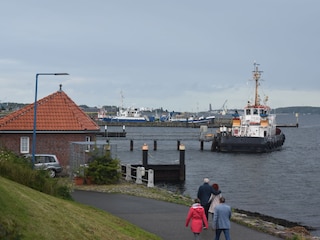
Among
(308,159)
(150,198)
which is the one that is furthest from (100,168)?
(308,159)

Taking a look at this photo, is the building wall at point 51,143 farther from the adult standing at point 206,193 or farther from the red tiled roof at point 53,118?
the adult standing at point 206,193

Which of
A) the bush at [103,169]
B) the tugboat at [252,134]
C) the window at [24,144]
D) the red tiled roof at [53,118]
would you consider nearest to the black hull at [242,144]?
the tugboat at [252,134]

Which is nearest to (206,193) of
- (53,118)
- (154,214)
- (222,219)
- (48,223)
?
(154,214)

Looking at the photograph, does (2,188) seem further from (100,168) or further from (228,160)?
(228,160)

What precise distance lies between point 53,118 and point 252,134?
53689 millimetres

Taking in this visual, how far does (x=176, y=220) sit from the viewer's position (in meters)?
19.8

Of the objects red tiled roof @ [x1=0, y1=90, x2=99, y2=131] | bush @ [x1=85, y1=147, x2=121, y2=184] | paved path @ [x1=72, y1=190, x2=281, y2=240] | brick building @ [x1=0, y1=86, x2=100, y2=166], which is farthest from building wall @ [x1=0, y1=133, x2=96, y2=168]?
paved path @ [x1=72, y1=190, x2=281, y2=240]

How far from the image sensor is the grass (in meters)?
11.1

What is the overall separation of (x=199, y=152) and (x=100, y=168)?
56.3 meters

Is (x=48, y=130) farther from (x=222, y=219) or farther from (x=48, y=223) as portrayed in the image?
(x=48, y=223)

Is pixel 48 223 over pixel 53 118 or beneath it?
beneath

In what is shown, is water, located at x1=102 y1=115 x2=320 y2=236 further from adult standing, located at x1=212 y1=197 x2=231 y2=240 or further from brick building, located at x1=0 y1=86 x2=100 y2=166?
adult standing, located at x1=212 y1=197 x2=231 y2=240

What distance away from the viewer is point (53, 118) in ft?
126

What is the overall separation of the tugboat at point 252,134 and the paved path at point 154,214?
59020 mm
